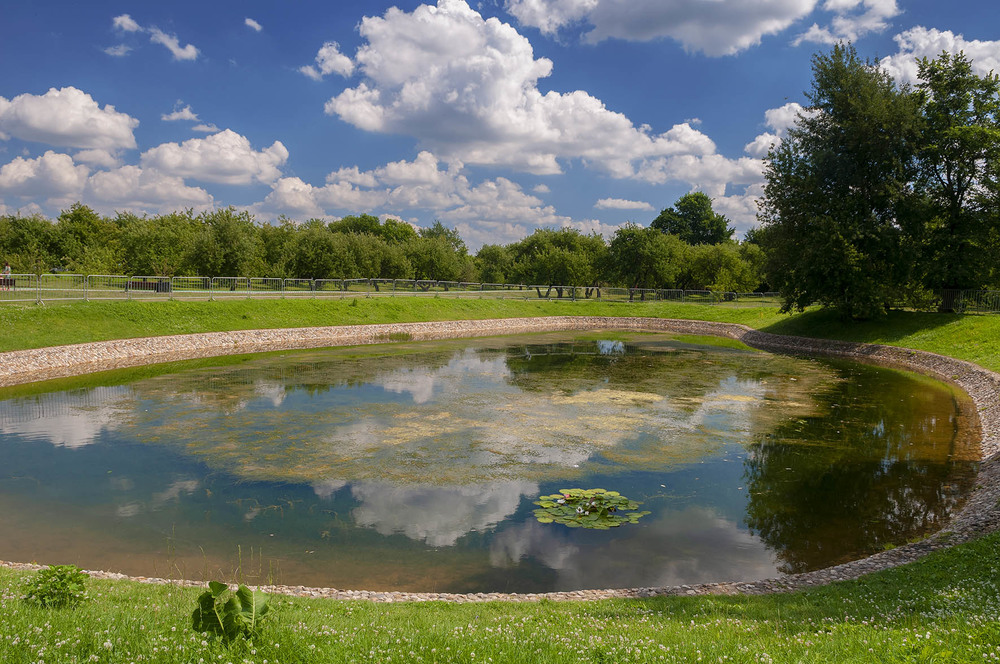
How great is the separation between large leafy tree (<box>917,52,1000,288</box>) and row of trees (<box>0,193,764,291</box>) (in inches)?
879

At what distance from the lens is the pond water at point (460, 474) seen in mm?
10234

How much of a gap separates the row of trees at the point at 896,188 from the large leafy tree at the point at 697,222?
237 feet

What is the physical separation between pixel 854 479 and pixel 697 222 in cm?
10615

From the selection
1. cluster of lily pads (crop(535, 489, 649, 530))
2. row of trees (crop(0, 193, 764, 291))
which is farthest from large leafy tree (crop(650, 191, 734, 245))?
cluster of lily pads (crop(535, 489, 649, 530))

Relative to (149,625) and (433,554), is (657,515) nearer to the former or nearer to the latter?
(433,554)

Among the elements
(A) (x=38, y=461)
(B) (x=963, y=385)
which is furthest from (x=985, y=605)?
(B) (x=963, y=385)

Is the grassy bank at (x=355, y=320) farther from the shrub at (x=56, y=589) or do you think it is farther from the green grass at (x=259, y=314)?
the shrub at (x=56, y=589)

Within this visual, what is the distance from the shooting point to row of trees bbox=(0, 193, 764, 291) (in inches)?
2413

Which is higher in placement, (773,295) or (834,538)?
(773,295)

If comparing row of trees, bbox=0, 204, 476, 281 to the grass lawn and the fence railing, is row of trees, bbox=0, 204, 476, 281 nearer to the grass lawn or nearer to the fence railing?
the fence railing

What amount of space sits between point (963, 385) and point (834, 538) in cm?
2027

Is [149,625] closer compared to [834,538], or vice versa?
[149,625]

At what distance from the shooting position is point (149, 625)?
5473 mm

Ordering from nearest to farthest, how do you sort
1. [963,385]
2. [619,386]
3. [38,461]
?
[38,461] → [963,385] → [619,386]
